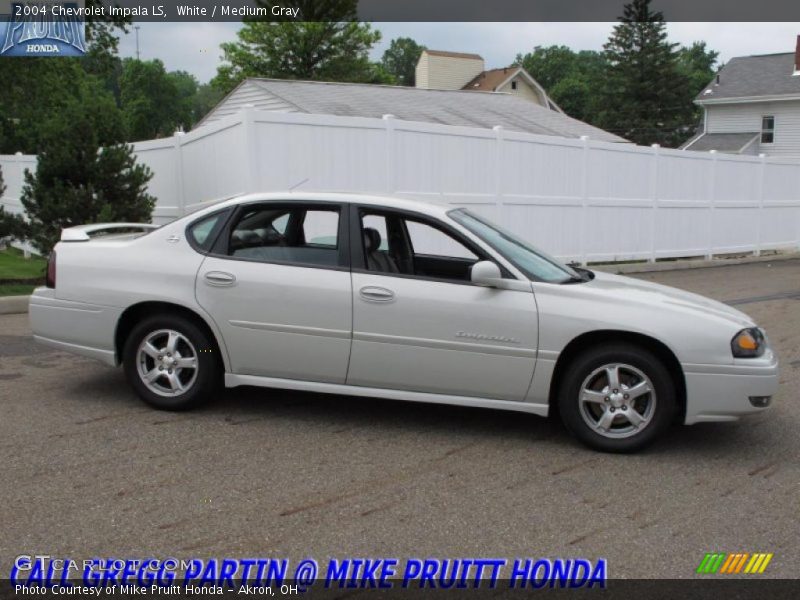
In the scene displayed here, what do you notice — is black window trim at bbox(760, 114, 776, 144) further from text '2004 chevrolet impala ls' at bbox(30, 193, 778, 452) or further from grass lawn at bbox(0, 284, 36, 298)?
text '2004 chevrolet impala ls' at bbox(30, 193, 778, 452)

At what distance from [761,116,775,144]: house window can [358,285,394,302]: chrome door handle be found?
37.1 meters

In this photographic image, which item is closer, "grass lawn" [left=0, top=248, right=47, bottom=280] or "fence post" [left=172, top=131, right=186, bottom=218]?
"grass lawn" [left=0, top=248, right=47, bottom=280]

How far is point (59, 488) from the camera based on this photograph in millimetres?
4258

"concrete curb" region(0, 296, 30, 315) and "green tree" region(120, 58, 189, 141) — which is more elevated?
"green tree" region(120, 58, 189, 141)

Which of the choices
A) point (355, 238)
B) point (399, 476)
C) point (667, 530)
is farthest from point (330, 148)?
point (667, 530)

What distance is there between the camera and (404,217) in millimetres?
5594

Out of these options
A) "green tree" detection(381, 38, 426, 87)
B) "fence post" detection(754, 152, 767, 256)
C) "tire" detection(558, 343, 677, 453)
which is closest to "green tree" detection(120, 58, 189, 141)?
"green tree" detection(381, 38, 426, 87)

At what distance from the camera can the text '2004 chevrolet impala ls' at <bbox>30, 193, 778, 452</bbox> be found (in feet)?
16.4

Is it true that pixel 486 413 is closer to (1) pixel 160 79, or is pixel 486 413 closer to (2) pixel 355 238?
(2) pixel 355 238

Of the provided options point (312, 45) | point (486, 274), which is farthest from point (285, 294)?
point (312, 45)

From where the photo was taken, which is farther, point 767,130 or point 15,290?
point 767,130

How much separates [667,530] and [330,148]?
8790mm

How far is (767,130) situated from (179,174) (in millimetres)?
32699

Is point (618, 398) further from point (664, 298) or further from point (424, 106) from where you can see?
point (424, 106)
